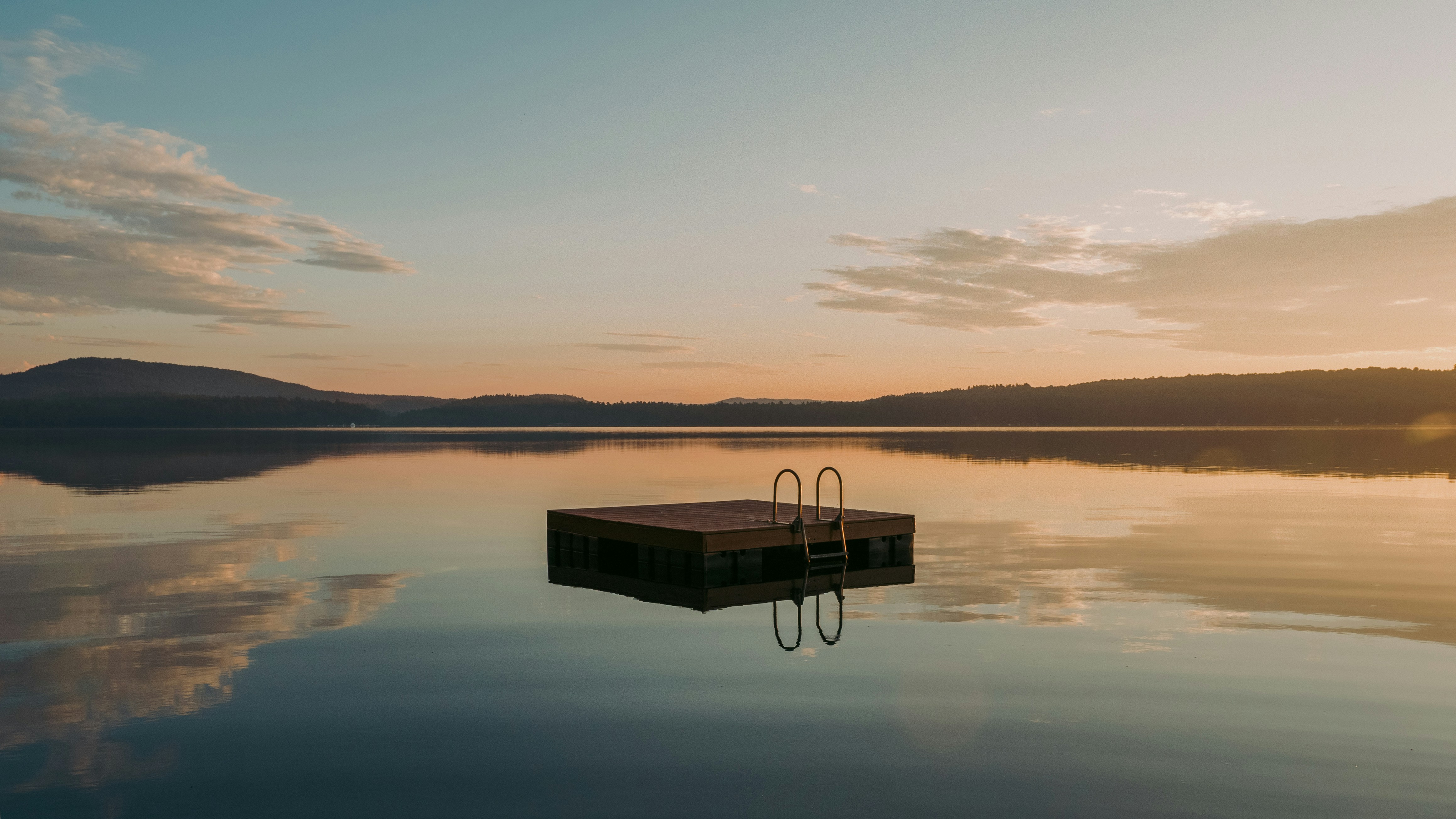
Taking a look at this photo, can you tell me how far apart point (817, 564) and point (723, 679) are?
8.86 m

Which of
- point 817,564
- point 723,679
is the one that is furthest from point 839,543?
point 723,679

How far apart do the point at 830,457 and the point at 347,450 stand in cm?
4567

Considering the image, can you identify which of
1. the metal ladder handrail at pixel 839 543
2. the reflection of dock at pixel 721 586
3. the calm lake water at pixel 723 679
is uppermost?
the metal ladder handrail at pixel 839 543

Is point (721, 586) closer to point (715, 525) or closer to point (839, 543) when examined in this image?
point (715, 525)

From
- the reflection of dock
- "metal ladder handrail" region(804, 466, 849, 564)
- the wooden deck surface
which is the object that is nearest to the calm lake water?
the reflection of dock

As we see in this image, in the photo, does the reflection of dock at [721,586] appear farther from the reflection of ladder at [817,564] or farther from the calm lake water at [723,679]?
the calm lake water at [723,679]

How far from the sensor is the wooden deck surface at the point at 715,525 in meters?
17.1

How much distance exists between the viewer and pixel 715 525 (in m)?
18.1

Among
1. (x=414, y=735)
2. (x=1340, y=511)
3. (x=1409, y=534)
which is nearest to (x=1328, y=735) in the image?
(x=414, y=735)

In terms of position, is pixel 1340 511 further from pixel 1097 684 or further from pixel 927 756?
pixel 927 756

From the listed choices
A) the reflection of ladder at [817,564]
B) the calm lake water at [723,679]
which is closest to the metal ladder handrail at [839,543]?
the reflection of ladder at [817,564]

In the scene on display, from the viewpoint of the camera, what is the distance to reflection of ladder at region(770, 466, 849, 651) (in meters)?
14.3

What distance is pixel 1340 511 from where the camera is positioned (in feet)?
96.1

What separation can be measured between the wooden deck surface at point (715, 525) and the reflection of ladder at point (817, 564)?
13 cm
